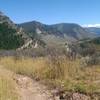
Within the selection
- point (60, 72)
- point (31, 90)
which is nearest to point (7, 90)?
point (31, 90)

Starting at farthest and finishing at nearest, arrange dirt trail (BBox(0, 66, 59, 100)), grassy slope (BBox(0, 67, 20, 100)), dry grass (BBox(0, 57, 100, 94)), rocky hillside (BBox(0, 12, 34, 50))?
rocky hillside (BBox(0, 12, 34, 50)) → dry grass (BBox(0, 57, 100, 94)) → dirt trail (BBox(0, 66, 59, 100)) → grassy slope (BBox(0, 67, 20, 100))

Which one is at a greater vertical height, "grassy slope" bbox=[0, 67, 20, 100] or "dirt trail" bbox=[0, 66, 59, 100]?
"grassy slope" bbox=[0, 67, 20, 100]

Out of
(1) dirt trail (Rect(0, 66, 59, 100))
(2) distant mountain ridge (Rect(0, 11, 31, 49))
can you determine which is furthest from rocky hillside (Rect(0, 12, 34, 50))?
(1) dirt trail (Rect(0, 66, 59, 100))

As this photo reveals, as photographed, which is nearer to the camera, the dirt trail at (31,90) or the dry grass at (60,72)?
the dirt trail at (31,90)

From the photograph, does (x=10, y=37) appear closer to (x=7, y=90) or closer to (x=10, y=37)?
(x=10, y=37)

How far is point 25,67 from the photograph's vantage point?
15.9 metres

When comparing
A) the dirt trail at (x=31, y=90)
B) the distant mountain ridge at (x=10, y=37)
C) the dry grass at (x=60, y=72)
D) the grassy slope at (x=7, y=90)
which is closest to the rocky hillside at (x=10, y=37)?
the distant mountain ridge at (x=10, y=37)

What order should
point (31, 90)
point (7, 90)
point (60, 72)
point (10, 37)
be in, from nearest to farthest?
point (7, 90), point (31, 90), point (60, 72), point (10, 37)

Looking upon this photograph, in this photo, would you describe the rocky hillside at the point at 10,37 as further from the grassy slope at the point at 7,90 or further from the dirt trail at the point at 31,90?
the grassy slope at the point at 7,90

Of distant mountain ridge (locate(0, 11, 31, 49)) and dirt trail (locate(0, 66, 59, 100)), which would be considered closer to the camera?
dirt trail (locate(0, 66, 59, 100))

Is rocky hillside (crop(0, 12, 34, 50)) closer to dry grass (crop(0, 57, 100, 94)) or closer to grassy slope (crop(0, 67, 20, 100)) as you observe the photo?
dry grass (crop(0, 57, 100, 94))

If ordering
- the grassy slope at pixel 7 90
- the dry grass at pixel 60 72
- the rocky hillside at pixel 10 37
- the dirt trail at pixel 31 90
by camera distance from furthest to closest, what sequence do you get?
the rocky hillside at pixel 10 37 → the dry grass at pixel 60 72 → the dirt trail at pixel 31 90 → the grassy slope at pixel 7 90

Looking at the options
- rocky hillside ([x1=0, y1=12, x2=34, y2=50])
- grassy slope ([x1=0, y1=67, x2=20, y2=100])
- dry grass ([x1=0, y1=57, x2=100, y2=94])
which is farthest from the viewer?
rocky hillside ([x1=0, y1=12, x2=34, y2=50])

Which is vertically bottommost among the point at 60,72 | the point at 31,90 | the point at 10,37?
the point at 10,37
